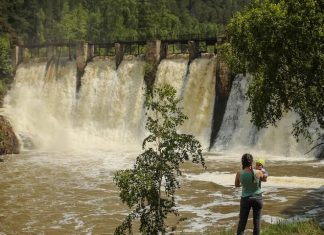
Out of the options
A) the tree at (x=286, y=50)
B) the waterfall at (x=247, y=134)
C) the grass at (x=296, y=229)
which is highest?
the tree at (x=286, y=50)

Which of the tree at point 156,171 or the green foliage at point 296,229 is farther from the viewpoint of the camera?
the green foliage at point 296,229

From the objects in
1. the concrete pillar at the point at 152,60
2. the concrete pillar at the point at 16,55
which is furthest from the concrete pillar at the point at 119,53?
the concrete pillar at the point at 16,55

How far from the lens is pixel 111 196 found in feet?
75.6

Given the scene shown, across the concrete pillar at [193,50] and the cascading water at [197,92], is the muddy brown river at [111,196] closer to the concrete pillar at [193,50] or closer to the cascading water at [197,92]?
the cascading water at [197,92]

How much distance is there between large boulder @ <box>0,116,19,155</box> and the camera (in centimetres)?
3726

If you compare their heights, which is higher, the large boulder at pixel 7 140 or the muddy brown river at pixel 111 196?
the large boulder at pixel 7 140

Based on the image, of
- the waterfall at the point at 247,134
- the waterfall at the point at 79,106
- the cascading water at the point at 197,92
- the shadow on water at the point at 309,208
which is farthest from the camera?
the waterfall at the point at 79,106

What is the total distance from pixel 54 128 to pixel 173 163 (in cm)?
3606

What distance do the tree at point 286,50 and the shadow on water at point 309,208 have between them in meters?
3.30

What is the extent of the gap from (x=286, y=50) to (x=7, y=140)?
26985mm

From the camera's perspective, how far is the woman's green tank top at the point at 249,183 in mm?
10188

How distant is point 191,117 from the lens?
3900 cm

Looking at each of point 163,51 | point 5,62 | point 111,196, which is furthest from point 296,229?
point 5,62

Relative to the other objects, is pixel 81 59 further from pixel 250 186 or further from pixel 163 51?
pixel 250 186
